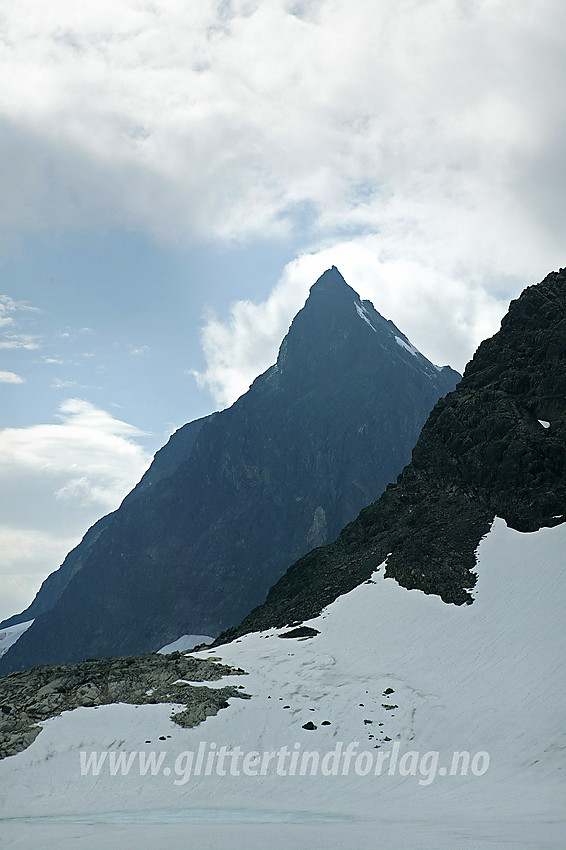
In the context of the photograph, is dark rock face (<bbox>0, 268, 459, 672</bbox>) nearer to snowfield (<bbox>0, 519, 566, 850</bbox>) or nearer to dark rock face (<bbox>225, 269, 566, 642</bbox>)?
dark rock face (<bbox>225, 269, 566, 642</bbox>)

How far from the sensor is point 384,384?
178m

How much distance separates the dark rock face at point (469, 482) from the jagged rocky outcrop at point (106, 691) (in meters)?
13.6

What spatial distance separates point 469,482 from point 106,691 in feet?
123

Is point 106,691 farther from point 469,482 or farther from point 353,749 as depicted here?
point 469,482

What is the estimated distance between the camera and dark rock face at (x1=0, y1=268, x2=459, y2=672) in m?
160

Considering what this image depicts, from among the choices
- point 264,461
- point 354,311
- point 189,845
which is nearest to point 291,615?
point 189,845

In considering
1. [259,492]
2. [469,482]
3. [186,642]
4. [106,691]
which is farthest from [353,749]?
[259,492]

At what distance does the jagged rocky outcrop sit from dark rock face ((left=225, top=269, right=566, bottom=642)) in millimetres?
13645

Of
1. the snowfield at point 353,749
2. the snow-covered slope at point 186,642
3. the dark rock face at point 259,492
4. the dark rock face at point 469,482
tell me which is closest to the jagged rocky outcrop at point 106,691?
the snowfield at point 353,749

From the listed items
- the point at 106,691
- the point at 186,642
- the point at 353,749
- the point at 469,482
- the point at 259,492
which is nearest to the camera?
the point at 353,749

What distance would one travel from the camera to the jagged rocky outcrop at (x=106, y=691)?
24.9 metres

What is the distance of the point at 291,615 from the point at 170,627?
122005mm

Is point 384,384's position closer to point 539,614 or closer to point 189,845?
point 539,614

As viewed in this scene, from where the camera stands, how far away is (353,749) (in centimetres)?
2273
